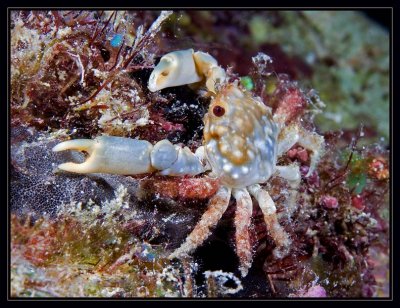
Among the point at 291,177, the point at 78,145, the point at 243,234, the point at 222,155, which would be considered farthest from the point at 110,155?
the point at 291,177

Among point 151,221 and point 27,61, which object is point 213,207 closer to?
point 151,221

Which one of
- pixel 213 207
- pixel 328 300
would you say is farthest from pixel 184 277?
pixel 328 300

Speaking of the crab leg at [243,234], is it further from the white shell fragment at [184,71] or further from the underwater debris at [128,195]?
the white shell fragment at [184,71]

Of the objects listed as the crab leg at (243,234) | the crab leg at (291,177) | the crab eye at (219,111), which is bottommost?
the crab leg at (243,234)

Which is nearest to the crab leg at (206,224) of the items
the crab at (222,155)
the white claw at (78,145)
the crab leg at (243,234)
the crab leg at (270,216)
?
the crab at (222,155)

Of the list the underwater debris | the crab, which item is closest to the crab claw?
the crab

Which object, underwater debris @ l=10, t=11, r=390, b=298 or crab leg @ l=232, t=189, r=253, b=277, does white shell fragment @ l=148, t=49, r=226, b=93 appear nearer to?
underwater debris @ l=10, t=11, r=390, b=298

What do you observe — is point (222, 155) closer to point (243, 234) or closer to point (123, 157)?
point (243, 234)
